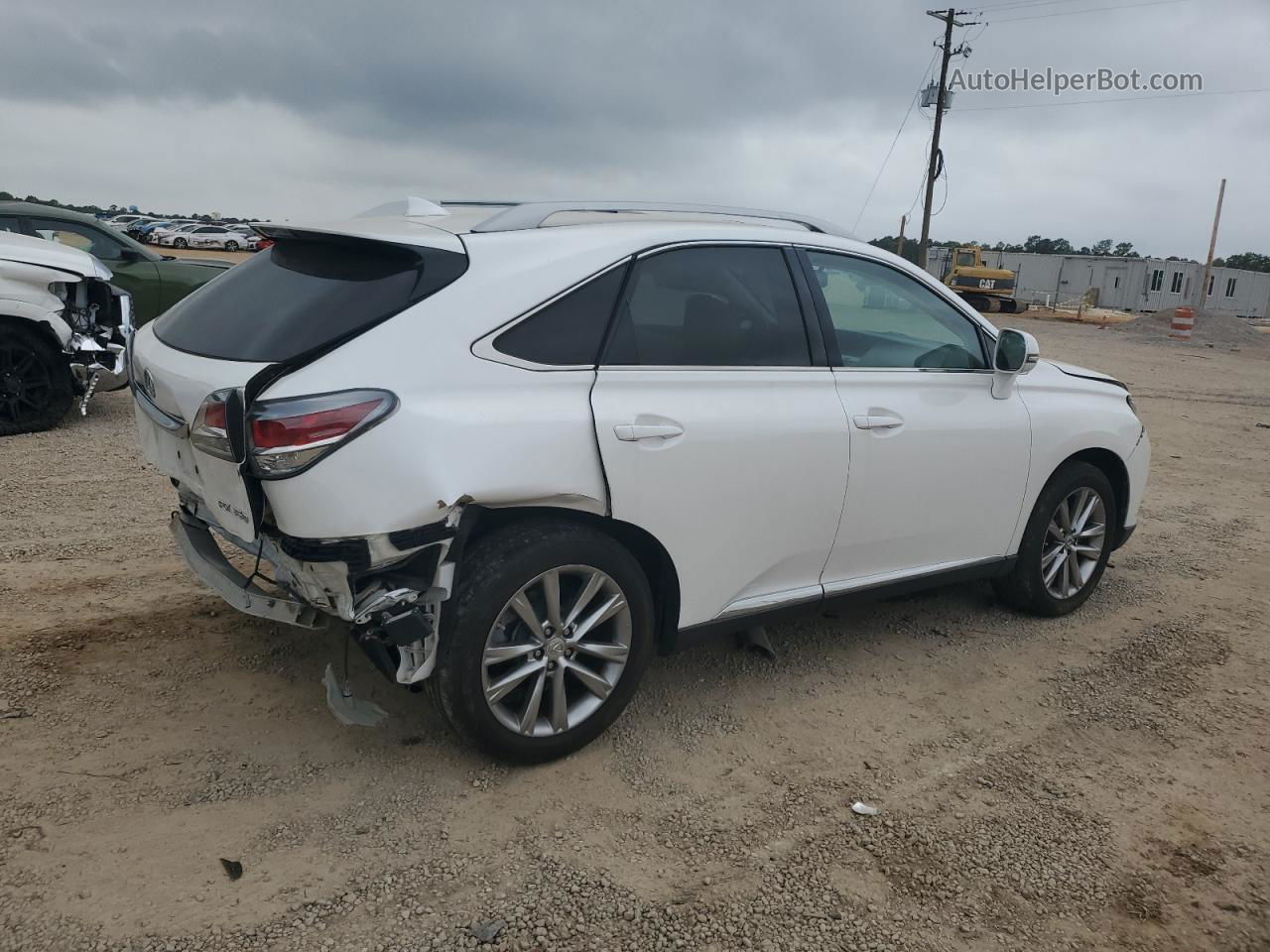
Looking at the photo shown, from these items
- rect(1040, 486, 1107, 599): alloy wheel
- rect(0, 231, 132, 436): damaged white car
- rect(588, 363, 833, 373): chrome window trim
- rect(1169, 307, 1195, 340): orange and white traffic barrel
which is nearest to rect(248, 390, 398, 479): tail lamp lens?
rect(588, 363, 833, 373): chrome window trim

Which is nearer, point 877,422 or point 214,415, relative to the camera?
point 214,415

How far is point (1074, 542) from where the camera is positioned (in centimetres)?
481

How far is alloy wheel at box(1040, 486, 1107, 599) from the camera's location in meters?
4.73

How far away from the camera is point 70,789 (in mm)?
3006

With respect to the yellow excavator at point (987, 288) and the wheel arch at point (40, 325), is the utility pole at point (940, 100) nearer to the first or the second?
the yellow excavator at point (987, 288)

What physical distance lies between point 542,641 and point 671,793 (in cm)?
67

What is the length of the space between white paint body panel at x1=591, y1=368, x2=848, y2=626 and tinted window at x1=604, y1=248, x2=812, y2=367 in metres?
0.06

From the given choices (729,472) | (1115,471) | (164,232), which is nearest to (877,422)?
(729,472)

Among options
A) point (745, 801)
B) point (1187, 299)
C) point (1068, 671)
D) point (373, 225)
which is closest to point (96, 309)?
point (373, 225)

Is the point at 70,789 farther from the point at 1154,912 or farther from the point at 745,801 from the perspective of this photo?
the point at 1154,912

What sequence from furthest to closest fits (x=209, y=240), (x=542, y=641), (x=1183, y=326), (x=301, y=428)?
(x=209, y=240) → (x=1183, y=326) → (x=542, y=641) → (x=301, y=428)

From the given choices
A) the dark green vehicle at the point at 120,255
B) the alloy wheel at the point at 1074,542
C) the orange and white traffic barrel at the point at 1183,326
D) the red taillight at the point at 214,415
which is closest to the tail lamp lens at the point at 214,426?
the red taillight at the point at 214,415

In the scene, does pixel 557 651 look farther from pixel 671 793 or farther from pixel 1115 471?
pixel 1115 471

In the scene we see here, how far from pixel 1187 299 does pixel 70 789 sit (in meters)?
58.3
